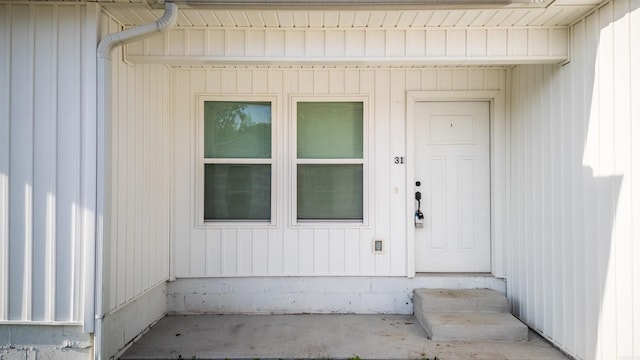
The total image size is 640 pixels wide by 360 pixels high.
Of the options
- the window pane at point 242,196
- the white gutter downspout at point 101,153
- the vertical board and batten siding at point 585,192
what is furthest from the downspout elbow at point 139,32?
the vertical board and batten siding at point 585,192

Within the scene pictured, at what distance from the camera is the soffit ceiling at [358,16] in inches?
107

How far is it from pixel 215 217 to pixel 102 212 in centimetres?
140

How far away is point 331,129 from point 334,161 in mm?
350

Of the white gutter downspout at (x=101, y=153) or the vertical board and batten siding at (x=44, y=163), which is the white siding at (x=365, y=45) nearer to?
the white gutter downspout at (x=101, y=153)

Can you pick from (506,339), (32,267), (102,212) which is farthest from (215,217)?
(506,339)

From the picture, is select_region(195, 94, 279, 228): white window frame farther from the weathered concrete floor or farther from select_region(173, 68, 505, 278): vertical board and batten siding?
the weathered concrete floor

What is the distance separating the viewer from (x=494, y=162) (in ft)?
13.1

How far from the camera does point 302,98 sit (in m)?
4.04

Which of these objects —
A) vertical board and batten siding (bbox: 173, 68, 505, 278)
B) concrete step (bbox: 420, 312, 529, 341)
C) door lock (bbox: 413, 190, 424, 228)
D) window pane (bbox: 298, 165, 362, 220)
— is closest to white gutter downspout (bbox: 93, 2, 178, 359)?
vertical board and batten siding (bbox: 173, 68, 505, 278)

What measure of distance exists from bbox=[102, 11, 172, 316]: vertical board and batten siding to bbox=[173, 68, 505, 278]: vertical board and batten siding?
193 millimetres

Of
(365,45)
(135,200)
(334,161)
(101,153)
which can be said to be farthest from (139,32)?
(334,161)

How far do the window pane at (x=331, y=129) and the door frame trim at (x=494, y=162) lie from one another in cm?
55

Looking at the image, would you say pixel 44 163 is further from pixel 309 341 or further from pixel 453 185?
pixel 453 185

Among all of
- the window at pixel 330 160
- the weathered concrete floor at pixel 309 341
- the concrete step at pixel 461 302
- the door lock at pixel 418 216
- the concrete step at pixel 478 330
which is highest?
the window at pixel 330 160
